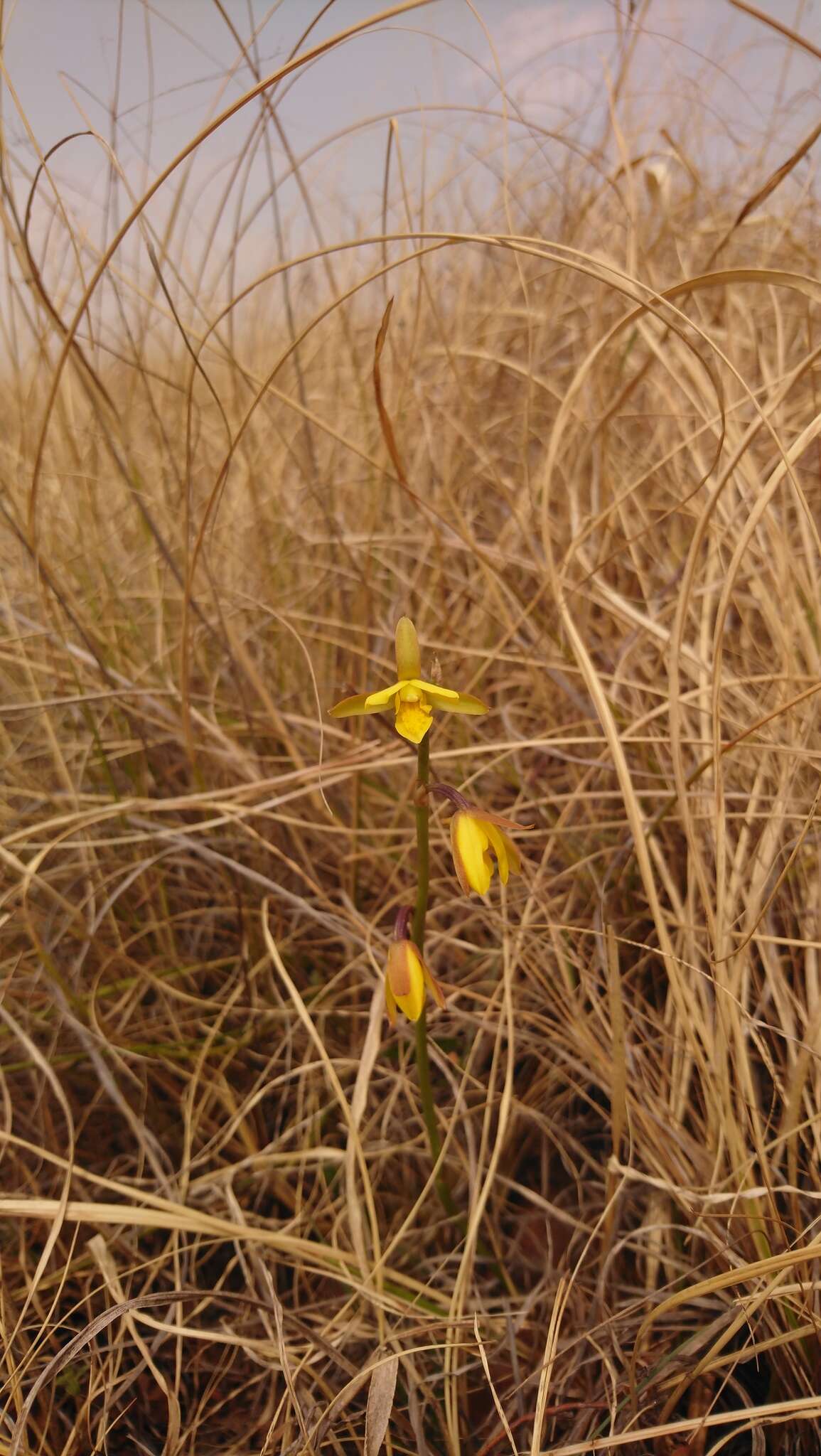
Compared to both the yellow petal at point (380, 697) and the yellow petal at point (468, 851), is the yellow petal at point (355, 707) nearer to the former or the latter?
the yellow petal at point (380, 697)

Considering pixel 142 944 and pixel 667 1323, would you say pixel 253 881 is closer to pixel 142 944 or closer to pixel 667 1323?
pixel 142 944

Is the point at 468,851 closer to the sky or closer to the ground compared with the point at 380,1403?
closer to the sky

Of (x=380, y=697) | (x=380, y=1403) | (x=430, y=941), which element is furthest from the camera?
(x=430, y=941)

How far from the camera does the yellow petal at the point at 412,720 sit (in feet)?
1.91

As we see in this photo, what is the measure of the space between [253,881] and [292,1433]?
0.61 metres

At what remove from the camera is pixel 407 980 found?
2.09 feet

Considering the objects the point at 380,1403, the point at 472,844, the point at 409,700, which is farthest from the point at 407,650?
the point at 380,1403

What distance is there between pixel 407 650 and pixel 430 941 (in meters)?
0.64

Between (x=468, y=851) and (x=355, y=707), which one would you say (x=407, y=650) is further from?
(x=468, y=851)

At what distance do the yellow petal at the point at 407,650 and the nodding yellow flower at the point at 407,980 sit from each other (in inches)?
8.3

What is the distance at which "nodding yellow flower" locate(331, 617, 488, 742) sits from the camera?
58 cm

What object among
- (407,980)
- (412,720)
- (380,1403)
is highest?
(412,720)

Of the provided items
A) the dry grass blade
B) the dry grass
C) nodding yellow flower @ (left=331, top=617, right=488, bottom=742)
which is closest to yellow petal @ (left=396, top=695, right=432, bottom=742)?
nodding yellow flower @ (left=331, top=617, right=488, bottom=742)

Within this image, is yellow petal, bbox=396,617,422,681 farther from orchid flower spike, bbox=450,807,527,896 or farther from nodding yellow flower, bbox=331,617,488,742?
orchid flower spike, bbox=450,807,527,896
